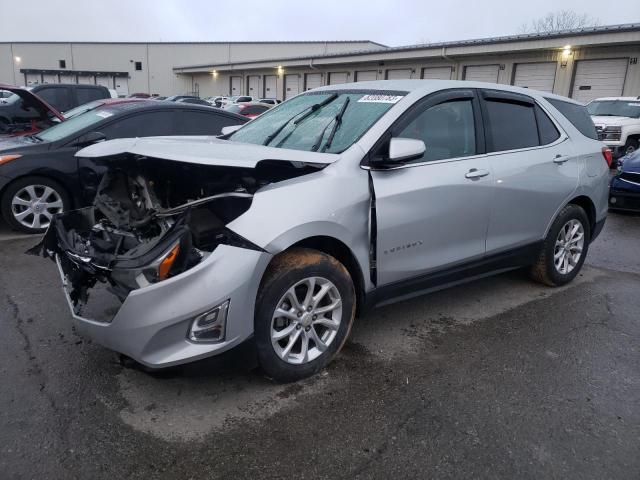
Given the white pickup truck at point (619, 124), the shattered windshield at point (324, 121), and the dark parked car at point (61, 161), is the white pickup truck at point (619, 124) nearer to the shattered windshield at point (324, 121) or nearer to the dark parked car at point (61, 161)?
the dark parked car at point (61, 161)

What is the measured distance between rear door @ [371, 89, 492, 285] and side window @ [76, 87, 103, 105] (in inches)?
471

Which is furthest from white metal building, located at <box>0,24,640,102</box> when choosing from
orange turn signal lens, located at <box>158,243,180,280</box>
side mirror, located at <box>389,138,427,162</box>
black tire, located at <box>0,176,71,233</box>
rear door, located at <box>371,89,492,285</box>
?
orange turn signal lens, located at <box>158,243,180,280</box>

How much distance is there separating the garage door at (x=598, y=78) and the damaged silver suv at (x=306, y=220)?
19.9 metres

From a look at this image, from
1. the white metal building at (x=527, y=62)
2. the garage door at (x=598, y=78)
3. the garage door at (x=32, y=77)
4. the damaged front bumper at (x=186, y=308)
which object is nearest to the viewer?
the damaged front bumper at (x=186, y=308)

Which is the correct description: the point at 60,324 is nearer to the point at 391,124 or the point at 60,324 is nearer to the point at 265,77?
the point at 391,124

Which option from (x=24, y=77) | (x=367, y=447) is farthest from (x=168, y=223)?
(x=24, y=77)

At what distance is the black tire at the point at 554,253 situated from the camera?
4578 mm

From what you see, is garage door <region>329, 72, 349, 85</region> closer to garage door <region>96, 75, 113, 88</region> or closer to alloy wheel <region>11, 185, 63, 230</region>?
alloy wheel <region>11, 185, 63, 230</region>

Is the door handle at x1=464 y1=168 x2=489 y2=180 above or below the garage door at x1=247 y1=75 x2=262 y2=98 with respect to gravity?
below

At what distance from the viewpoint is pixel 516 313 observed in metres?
4.27

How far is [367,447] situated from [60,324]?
2499 mm

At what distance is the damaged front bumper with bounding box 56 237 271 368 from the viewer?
2566 millimetres

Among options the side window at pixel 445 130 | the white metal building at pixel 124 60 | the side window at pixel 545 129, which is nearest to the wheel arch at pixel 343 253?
the side window at pixel 445 130

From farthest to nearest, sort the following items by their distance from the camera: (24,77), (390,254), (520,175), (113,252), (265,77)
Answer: (24,77)
(265,77)
(520,175)
(390,254)
(113,252)
